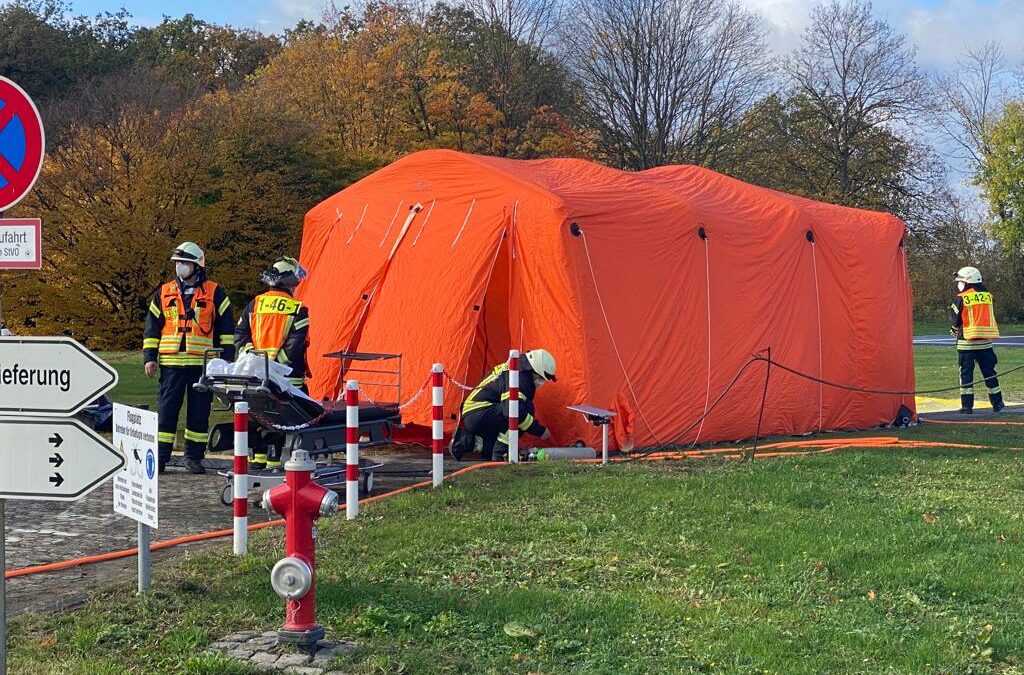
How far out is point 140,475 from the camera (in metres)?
6.01

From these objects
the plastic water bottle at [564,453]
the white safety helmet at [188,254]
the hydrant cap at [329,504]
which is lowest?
the plastic water bottle at [564,453]

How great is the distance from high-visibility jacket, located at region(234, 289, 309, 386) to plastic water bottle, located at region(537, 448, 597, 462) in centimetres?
256

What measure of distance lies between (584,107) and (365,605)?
3402 centimetres

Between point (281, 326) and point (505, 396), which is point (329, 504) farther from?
point (505, 396)

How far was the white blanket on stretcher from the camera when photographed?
8.80 metres

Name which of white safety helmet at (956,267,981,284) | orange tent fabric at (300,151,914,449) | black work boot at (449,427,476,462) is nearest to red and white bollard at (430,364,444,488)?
black work boot at (449,427,476,462)

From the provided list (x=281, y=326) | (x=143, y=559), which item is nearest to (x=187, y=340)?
(x=281, y=326)

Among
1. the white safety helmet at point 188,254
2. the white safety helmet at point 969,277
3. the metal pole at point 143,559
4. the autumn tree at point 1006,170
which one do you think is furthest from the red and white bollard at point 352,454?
the autumn tree at point 1006,170

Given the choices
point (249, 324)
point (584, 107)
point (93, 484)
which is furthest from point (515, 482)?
point (584, 107)

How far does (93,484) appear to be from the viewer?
4.69 m

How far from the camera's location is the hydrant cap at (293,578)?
16.9ft

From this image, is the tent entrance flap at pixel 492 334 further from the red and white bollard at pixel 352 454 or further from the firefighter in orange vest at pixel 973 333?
the firefighter in orange vest at pixel 973 333

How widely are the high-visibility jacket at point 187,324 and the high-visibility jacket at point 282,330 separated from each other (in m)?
0.64

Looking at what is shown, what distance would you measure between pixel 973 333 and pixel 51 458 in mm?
15777
